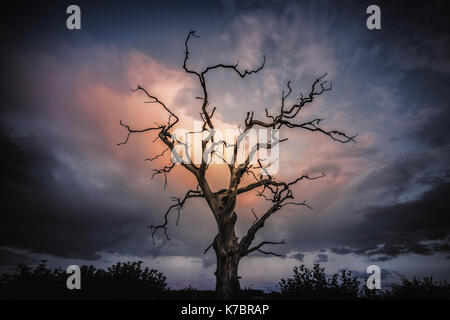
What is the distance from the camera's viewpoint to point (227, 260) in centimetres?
1031

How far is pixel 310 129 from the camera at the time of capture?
1304 centimetres

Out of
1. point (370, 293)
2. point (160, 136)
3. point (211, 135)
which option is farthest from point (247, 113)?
point (370, 293)

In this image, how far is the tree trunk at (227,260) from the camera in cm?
999

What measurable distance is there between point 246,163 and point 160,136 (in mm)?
4207

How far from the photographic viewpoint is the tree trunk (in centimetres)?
999

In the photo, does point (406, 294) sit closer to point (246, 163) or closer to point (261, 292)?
point (261, 292)
